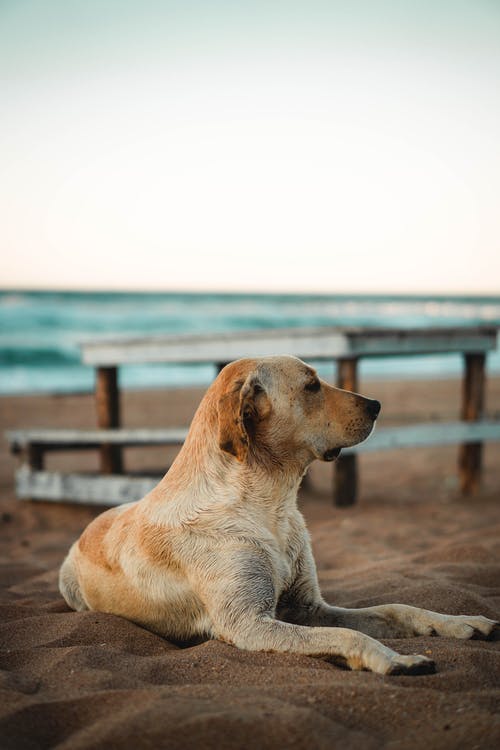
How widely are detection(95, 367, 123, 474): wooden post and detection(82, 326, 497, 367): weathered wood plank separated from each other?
145 millimetres

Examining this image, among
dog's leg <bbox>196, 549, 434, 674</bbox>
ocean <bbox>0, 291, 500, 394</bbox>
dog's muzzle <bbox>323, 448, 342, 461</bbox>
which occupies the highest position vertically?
dog's muzzle <bbox>323, 448, 342, 461</bbox>

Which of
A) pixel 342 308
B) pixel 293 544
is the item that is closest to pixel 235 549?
pixel 293 544

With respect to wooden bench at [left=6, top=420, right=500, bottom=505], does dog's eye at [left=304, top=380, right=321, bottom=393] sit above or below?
above

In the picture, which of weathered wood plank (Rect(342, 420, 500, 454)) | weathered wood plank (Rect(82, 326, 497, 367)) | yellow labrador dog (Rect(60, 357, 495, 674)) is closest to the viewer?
yellow labrador dog (Rect(60, 357, 495, 674))

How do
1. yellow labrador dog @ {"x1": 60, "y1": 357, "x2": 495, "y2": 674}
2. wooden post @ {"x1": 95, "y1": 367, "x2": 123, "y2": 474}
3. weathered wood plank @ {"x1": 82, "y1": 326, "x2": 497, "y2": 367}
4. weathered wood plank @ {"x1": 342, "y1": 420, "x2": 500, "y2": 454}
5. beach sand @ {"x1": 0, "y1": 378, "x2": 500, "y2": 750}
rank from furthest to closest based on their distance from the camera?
wooden post @ {"x1": 95, "y1": 367, "x2": 123, "y2": 474} < weathered wood plank @ {"x1": 342, "y1": 420, "x2": 500, "y2": 454} < weathered wood plank @ {"x1": 82, "y1": 326, "x2": 497, "y2": 367} < yellow labrador dog @ {"x1": 60, "y1": 357, "x2": 495, "y2": 674} < beach sand @ {"x1": 0, "y1": 378, "x2": 500, "y2": 750}

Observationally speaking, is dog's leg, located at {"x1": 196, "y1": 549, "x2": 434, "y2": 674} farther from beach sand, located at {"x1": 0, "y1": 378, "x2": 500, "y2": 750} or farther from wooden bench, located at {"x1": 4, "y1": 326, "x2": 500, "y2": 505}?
wooden bench, located at {"x1": 4, "y1": 326, "x2": 500, "y2": 505}

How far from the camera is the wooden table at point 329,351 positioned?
19.6 feet

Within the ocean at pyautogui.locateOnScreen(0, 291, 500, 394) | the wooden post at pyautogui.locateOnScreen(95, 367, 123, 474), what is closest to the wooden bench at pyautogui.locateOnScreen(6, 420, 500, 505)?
the wooden post at pyautogui.locateOnScreen(95, 367, 123, 474)

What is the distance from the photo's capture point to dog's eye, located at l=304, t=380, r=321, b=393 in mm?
3299

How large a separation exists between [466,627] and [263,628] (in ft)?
3.15

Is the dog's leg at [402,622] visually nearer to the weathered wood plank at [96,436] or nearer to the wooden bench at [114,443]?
the wooden bench at [114,443]

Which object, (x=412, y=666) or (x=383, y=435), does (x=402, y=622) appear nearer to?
(x=412, y=666)

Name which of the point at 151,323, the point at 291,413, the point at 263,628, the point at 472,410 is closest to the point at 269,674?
the point at 263,628

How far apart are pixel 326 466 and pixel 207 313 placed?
29007mm
